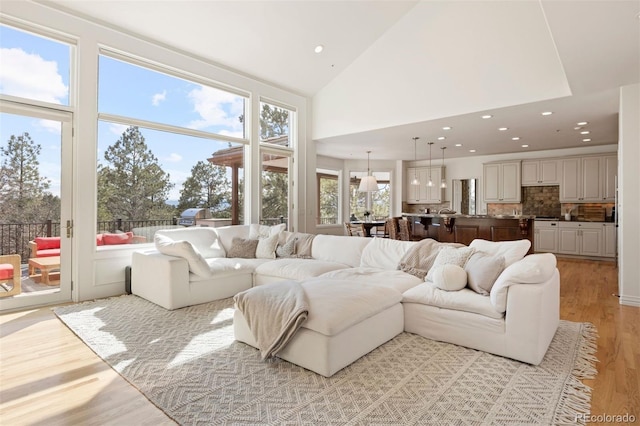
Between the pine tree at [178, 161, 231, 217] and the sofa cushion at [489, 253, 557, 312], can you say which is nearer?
the sofa cushion at [489, 253, 557, 312]

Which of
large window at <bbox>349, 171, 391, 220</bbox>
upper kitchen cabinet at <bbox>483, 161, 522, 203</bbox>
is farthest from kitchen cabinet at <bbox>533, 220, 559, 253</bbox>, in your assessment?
large window at <bbox>349, 171, 391, 220</bbox>

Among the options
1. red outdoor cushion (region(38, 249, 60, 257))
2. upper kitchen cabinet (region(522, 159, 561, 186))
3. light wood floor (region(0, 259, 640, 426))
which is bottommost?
light wood floor (region(0, 259, 640, 426))

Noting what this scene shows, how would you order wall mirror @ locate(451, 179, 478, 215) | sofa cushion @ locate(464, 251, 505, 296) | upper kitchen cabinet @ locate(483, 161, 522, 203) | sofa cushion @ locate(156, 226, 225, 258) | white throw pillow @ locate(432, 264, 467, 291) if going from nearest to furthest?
sofa cushion @ locate(464, 251, 505, 296)
white throw pillow @ locate(432, 264, 467, 291)
sofa cushion @ locate(156, 226, 225, 258)
upper kitchen cabinet @ locate(483, 161, 522, 203)
wall mirror @ locate(451, 179, 478, 215)

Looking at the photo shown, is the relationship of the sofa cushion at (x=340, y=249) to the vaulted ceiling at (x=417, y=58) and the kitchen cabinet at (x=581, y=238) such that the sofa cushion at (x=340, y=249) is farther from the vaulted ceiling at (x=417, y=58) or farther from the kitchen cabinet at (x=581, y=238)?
the kitchen cabinet at (x=581, y=238)

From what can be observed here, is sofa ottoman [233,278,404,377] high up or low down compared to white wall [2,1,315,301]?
down

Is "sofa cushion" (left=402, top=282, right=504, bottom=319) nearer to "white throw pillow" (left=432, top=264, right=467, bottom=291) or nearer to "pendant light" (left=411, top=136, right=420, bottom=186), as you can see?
"white throw pillow" (left=432, top=264, right=467, bottom=291)

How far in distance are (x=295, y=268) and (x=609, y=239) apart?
23.2ft

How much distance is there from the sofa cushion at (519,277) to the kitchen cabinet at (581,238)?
6.19 meters

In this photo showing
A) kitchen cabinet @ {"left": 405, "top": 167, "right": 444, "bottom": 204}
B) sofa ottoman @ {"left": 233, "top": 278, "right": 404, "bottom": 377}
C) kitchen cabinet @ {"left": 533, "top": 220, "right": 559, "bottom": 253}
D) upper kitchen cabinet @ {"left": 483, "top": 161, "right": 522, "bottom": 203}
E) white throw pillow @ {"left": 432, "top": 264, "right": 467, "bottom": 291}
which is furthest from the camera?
kitchen cabinet @ {"left": 405, "top": 167, "right": 444, "bottom": 204}

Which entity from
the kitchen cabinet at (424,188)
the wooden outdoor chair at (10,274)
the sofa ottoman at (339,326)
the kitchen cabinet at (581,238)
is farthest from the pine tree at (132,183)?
the kitchen cabinet at (581,238)

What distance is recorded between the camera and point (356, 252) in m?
4.63

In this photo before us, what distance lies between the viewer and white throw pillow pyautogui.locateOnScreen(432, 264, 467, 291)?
10.3 ft

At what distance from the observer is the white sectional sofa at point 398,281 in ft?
8.61

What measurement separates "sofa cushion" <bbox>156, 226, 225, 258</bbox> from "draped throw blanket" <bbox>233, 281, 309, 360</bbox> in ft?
7.59
